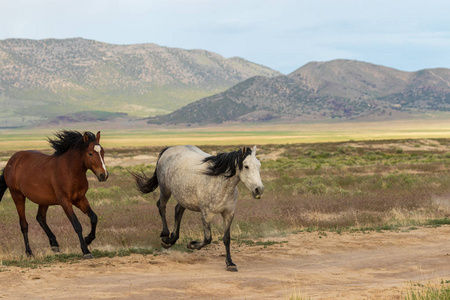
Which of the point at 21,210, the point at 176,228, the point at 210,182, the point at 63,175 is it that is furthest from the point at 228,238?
the point at 21,210

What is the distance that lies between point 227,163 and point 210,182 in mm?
565

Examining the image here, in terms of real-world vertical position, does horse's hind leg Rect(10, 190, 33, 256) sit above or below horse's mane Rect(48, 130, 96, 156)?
below

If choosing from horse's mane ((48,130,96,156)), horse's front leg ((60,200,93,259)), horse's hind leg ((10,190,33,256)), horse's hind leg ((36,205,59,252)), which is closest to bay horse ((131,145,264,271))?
horse's front leg ((60,200,93,259))

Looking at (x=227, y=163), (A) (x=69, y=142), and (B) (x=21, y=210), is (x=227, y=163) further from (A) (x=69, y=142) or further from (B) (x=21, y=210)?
(B) (x=21, y=210)

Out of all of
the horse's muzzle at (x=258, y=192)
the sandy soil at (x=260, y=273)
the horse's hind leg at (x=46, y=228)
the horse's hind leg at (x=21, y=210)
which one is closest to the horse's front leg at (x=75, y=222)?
the sandy soil at (x=260, y=273)

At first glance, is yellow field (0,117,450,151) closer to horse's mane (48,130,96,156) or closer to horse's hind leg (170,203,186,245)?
horse's mane (48,130,96,156)

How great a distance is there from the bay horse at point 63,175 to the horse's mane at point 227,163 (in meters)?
2.17

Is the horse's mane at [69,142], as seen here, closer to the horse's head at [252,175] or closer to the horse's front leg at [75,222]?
the horse's front leg at [75,222]

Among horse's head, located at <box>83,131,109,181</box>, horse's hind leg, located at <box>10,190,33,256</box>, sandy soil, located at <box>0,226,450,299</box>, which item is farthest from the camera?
horse's hind leg, located at <box>10,190,33,256</box>

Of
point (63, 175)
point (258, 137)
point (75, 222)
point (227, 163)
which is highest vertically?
point (227, 163)

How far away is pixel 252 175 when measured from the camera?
405 inches

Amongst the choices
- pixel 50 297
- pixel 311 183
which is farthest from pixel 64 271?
pixel 311 183

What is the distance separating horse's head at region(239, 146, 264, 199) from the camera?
33.1ft

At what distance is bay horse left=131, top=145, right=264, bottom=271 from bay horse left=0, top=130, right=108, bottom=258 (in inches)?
65.7
